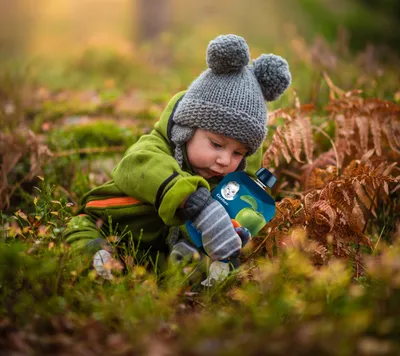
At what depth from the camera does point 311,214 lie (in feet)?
9.55

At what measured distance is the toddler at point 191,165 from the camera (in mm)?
2568

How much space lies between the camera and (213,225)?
8.32ft

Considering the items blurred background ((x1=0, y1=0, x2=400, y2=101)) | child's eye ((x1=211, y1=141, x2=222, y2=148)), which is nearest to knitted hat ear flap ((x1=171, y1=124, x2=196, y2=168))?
child's eye ((x1=211, y1=141, x2=222, y2=148))

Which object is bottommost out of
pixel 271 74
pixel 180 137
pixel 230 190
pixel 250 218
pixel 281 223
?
pixel 281 223

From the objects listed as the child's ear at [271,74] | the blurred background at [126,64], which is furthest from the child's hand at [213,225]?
the blurred background at [126,64]

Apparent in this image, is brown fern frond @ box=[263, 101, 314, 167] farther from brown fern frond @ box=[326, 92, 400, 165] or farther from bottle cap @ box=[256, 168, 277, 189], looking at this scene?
bottle cap @ box=[256, 168, 277, 189]

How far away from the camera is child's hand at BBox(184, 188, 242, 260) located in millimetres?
2520

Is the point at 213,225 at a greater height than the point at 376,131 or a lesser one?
lesser

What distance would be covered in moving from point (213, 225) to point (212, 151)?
18.4 inches

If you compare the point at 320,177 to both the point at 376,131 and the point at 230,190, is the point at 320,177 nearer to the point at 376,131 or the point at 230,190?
the point at 376,131

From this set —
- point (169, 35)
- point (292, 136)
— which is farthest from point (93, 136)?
point (169, 35)

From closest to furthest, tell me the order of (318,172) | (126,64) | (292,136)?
(318,172) → (292,136) → (126,64)

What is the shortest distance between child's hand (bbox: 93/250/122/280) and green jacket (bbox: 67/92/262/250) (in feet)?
0.46

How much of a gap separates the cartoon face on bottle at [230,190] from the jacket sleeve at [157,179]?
12cm
